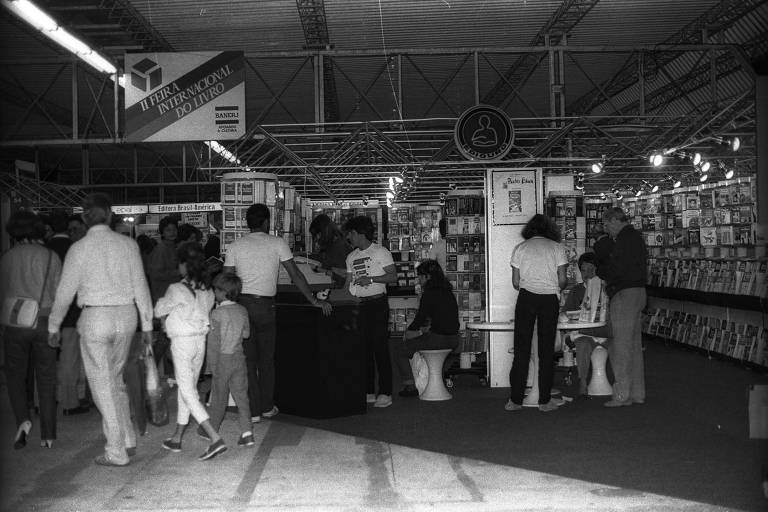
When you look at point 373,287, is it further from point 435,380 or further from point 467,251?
point 467,251

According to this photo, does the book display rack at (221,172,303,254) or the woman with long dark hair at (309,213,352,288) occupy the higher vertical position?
the book display rack at (221,172,303,254)

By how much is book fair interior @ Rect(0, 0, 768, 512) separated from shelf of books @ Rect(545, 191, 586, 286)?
2 cm

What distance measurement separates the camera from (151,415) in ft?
20.7

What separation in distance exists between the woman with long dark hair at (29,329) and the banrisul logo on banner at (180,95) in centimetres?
559

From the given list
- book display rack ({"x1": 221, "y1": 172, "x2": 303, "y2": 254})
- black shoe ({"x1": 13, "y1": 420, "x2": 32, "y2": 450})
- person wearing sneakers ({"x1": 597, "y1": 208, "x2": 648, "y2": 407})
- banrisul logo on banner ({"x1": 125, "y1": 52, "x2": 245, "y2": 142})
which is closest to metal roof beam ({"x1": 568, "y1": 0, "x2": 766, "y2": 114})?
person wearing sneakers ({"x1": 597, "y1": 208, "x2": 648, "y2": 407})

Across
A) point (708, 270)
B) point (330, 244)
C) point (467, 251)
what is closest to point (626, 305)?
point (330, 244)

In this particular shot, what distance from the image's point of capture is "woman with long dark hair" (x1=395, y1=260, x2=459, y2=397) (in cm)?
898

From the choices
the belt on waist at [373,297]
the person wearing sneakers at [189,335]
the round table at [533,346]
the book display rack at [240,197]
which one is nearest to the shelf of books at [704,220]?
the round table at [533,346]

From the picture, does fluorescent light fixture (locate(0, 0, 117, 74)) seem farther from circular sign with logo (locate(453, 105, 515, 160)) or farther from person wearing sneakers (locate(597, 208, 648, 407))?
person wearing sneakers (locate(597, 208, 648, 407))

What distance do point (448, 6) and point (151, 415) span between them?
7.79 metres

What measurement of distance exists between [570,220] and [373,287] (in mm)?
3455

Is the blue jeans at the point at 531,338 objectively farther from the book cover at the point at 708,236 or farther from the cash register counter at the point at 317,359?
the book cover at the point at 708,236

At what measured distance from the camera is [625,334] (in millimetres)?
8219

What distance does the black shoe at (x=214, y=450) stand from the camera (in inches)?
240
